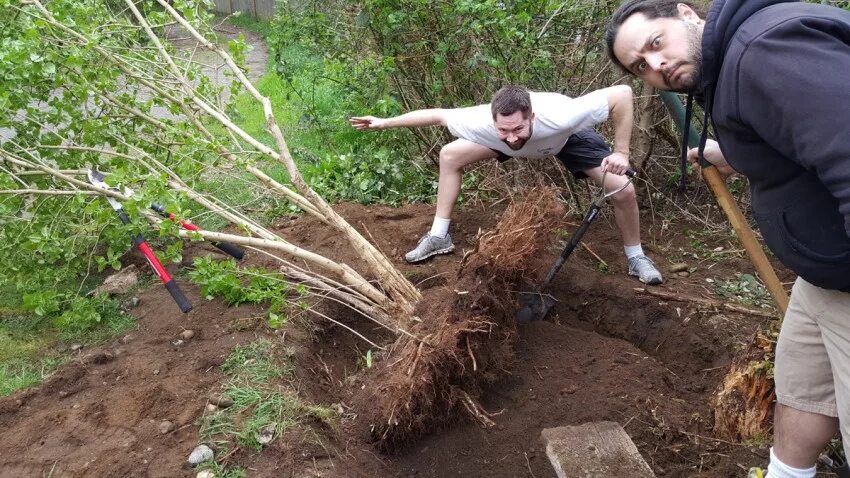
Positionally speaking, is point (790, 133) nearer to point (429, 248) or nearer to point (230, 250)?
point (429, 248)

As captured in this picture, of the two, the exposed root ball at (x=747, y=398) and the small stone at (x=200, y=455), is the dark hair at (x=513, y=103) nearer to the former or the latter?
the exposed root ball at (x=747, y=398)

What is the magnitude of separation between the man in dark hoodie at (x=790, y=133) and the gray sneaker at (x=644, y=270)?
5.27 feet

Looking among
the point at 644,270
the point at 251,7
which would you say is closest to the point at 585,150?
the point at 644,270

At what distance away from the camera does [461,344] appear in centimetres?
281

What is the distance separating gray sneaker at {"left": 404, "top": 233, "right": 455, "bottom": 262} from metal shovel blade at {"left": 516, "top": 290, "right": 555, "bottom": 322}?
2.47 feet

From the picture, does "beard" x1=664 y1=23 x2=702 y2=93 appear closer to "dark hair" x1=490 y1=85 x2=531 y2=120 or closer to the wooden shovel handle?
the wooden shovel handle

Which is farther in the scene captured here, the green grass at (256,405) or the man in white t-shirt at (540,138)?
the man in white t-shirt at (540,138)

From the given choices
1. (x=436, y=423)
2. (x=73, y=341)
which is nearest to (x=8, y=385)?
(x=73, y=341)

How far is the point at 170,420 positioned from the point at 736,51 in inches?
97.7

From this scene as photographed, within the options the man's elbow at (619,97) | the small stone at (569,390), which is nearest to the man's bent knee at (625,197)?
the man's elbow at (619,97)

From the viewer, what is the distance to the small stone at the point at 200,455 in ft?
7.88

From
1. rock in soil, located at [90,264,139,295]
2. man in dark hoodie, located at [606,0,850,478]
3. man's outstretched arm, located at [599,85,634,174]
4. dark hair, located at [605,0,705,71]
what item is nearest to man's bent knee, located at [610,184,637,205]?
man's outstretched arm, located at [599,85,634,174]

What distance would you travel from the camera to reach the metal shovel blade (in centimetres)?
337

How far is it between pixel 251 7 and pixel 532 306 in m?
13.5
